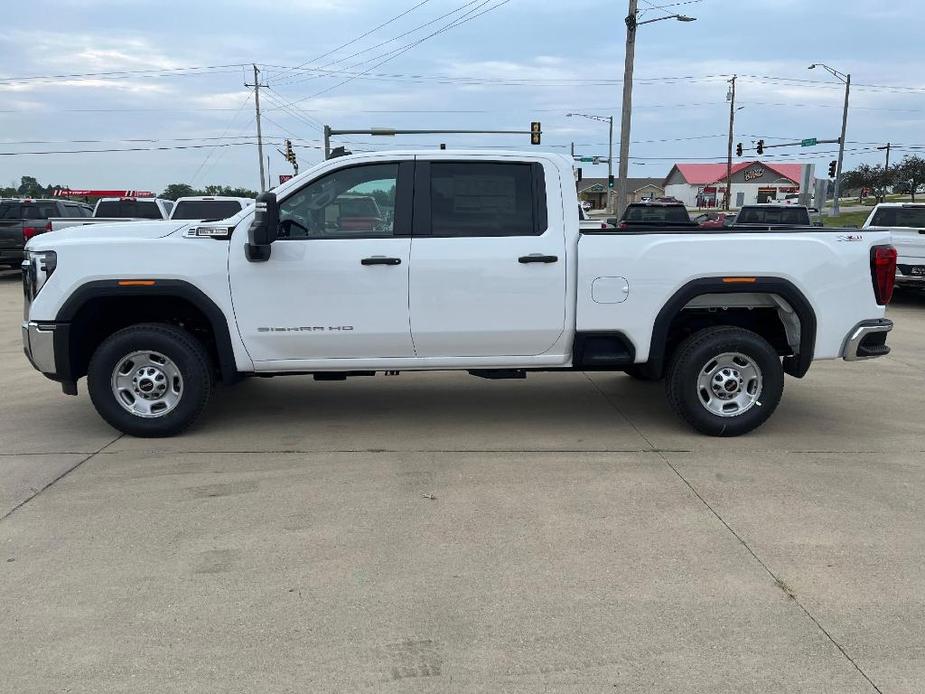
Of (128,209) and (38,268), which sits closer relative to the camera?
(38,268)

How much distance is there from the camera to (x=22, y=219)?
1861cm

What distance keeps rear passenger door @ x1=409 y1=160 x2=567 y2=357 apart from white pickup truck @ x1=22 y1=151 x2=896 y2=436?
0.03 feet

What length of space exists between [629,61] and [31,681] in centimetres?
2402

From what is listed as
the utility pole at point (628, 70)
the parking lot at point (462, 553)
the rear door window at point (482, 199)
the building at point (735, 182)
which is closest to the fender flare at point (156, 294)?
the parking lot at point (462, 553)

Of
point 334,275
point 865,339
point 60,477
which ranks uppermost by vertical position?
point 334,275

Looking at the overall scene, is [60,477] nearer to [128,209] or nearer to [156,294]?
[156,294]

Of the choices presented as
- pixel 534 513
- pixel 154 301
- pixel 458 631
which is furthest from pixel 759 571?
pixel 154 301

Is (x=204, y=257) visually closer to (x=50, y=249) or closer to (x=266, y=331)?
(x=266, y=331)

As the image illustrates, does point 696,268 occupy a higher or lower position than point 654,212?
lower

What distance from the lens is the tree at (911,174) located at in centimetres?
7120

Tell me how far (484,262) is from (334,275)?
1053 millimetres

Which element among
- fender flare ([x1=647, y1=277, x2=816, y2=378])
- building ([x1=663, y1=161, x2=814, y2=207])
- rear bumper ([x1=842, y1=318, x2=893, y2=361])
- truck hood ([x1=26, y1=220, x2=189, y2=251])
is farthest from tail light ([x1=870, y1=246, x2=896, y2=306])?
building ([x1=663, y1=161, x2=814, y2=207])

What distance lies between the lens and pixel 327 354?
561 cm

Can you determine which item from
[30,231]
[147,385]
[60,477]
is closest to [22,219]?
[30,231]
